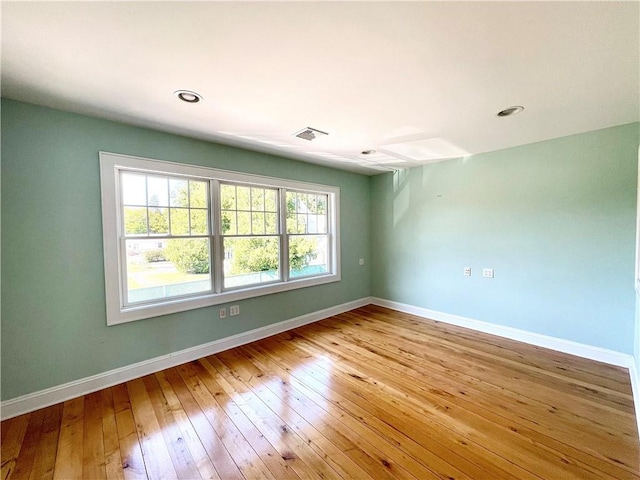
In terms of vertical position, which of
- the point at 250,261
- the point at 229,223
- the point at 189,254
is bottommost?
the point at 250,261

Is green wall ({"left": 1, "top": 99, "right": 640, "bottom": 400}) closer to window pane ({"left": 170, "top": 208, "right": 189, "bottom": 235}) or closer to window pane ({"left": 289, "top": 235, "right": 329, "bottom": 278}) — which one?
window pane ({"left": 289, "top": 235, "right": 329, "bottom": 278})

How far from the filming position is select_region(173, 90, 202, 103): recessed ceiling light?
191 cm

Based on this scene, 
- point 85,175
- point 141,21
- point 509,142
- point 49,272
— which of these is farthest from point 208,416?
point 509,142

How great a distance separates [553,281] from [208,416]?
389 centimetres

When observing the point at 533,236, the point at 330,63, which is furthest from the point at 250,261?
the point at 533,236

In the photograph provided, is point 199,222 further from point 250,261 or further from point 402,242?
point 402,242

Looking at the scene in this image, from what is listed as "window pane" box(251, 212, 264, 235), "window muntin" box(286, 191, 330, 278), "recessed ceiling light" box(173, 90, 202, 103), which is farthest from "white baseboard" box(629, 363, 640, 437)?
"recessed ceiling light" box(173, 90, 202, 103)

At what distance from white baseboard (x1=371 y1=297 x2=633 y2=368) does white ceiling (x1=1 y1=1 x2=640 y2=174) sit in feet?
7.83

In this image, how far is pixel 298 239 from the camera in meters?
4.02

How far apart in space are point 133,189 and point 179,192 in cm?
42

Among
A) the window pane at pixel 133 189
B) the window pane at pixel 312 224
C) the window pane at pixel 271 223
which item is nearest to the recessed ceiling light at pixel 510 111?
the window pane at pixel 312 224

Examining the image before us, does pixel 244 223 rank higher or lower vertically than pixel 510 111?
lower

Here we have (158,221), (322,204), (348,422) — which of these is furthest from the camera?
(322,204)

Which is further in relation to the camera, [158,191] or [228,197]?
[228,197]
